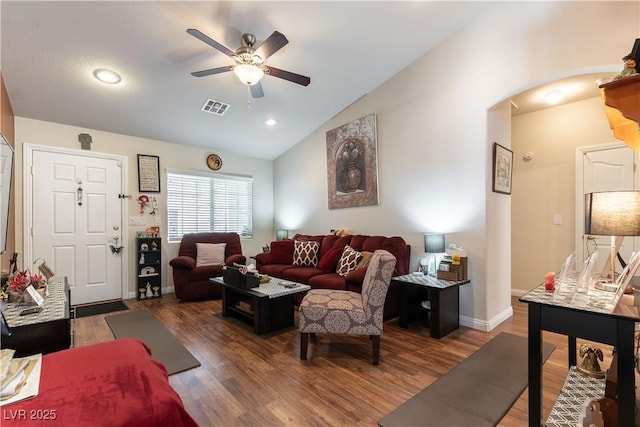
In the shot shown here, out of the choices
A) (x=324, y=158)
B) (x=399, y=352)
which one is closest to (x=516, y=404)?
(x=399, y=352)

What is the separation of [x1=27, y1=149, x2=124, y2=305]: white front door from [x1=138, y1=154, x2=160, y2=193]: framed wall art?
0.27 meters

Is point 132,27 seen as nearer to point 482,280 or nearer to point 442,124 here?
point 442,124

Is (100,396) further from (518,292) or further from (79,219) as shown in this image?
(518,292)

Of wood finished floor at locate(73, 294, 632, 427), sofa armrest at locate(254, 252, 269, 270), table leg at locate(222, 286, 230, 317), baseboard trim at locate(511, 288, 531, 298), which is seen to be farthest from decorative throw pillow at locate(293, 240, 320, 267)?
baseboard trim at locate(511, 288, 531, 298)

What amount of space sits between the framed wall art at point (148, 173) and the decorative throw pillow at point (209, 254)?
118 centimetres

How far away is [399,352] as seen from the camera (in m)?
2.64

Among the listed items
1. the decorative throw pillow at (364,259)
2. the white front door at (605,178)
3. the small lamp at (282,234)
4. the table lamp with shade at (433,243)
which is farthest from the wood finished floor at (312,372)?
the small lamp at (282,234)

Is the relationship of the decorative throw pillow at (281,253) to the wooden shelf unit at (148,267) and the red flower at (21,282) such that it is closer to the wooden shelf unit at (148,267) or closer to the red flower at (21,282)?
the wooden shelf unit at (148,267)

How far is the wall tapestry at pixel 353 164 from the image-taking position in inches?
167

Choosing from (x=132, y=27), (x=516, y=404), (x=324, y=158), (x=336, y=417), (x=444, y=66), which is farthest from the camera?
(x=324, y=158)

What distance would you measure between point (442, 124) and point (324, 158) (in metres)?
2.10

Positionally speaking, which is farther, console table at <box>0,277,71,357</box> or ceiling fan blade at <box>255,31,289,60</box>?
ceiling fan blade at <box>255,31,289,60</box>

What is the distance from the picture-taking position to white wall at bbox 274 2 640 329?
2512 millimetres

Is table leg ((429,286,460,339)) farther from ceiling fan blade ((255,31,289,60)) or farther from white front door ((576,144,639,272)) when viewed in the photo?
ceiling fan blade ((255,31,289,60))
